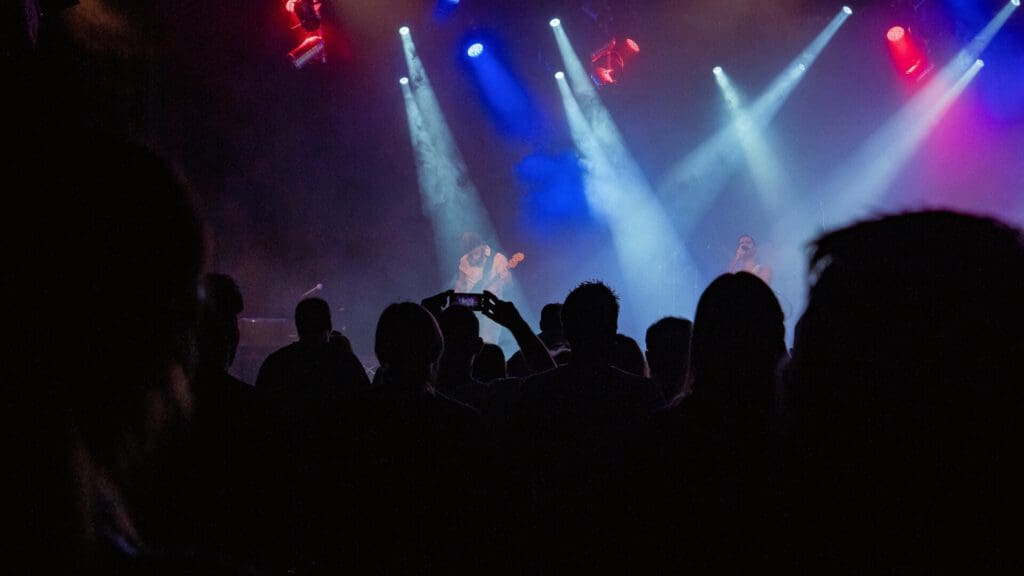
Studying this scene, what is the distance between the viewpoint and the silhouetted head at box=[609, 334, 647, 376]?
12.5 feet

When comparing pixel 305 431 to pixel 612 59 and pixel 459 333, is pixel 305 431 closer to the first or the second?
pixel 459 333

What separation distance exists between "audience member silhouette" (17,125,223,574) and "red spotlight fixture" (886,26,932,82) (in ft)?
50.5

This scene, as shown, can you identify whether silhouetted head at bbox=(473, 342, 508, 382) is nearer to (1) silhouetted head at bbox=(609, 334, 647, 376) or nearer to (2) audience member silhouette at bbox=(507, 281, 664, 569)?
(1) silhouetted head at bbox=(609, 334, 647, 376)

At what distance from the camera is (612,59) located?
12773 mm

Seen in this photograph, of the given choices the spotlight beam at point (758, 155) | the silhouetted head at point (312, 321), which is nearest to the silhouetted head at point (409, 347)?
the silhouetted head at point (312, 321)

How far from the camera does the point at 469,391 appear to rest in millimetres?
3410

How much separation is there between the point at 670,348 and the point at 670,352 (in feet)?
0.08

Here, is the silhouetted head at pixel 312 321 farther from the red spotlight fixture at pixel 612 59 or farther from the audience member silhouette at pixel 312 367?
the red spotlight fixture at pixel 612 59

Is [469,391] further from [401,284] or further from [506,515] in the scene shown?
[401,284]

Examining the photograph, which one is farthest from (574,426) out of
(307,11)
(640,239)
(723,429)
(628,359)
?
(640,239)

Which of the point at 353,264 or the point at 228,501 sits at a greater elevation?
the point at 353,264

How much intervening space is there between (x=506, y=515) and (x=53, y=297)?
82.3 inches

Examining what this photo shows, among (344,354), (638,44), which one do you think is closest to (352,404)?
(344,354)

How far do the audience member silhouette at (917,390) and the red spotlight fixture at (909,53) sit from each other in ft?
48.2
